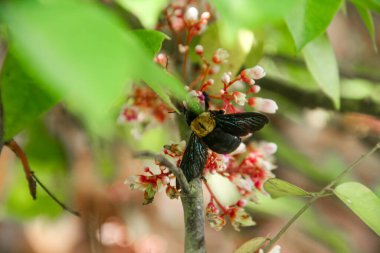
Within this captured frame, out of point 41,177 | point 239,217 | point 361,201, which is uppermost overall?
point 361,201

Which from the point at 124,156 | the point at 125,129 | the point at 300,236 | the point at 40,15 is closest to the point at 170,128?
the point at 125,129

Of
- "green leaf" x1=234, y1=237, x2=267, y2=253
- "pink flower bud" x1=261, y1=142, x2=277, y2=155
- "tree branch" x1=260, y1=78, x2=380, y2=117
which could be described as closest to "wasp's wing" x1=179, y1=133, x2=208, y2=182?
"green leaf" x1=234, y1=237, x2=267, y2=253

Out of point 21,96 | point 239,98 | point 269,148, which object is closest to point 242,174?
point 269,148

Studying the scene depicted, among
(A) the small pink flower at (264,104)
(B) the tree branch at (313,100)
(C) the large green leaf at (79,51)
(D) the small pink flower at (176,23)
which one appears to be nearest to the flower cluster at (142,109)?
(D) the small pink flower at (176,23)

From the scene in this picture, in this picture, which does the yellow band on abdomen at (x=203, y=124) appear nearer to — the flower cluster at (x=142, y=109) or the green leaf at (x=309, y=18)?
the green leaf at (x=309, y=18)

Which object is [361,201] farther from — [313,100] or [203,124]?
[313,100]

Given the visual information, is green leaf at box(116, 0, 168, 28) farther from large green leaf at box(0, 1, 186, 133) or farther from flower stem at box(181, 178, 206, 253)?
large green leaf at box(0, 1, 186, 133)
